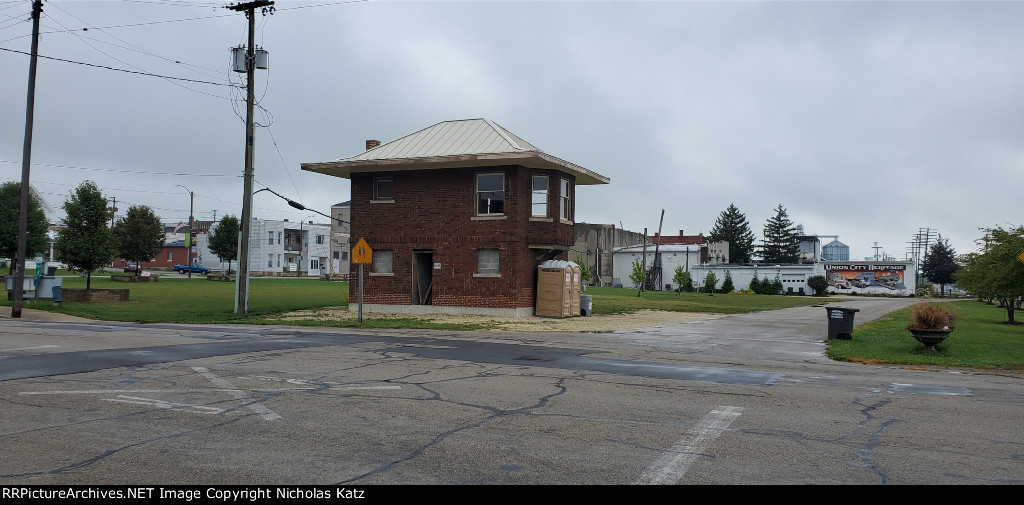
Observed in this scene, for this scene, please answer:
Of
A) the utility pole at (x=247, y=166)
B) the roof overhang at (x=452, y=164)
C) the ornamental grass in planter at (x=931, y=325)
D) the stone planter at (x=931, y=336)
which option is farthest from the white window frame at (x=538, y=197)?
the stone planter at (x=931, y=336)

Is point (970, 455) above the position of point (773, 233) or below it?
below

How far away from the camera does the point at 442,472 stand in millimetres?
6004

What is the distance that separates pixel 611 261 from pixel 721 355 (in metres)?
71.6

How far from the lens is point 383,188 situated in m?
30.6

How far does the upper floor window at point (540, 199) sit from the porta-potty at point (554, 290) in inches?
80.8

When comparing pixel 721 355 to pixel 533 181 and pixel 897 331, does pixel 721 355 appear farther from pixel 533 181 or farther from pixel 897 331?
pixel 533 181

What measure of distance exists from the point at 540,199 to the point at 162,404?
70.5 ft

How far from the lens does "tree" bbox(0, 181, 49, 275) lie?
1989 inches

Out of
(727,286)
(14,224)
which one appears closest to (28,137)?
(14,224)

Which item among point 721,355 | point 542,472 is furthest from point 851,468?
point 721,355

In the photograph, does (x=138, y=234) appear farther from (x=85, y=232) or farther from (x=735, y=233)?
(x=735, y=233)

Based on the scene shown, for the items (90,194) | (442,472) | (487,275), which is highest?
(90,194)

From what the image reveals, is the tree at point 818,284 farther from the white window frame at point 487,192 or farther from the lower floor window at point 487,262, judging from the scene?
the white window frame at point 487,192

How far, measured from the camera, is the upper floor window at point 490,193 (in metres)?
28.5
